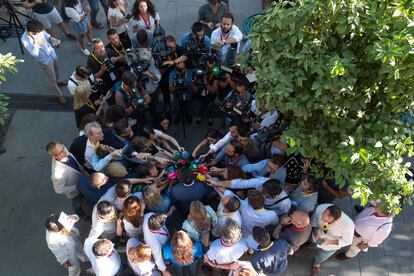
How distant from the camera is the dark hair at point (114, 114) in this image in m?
6.00

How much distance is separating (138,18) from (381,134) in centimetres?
531

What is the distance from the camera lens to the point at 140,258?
4707 millimetres

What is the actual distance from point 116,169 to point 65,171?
0.74 metres

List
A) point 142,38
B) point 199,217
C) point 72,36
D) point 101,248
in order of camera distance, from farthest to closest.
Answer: point 72,36 → point 142,38 → point 199,217 → point 101,248

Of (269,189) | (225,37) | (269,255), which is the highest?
(225,37)

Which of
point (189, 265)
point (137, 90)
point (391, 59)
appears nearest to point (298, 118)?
point (391, 59)

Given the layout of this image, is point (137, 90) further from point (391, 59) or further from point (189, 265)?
point (391, 59)

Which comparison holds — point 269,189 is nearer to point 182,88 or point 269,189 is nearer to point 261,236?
point 261,236

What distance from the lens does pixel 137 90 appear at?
6625 millimetres

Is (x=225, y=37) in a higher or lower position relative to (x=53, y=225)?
higher

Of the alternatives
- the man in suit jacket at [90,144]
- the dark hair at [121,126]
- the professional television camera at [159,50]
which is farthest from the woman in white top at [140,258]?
→ the professional television camera at [159,50]

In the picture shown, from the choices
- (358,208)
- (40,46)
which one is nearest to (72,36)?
(40,46)

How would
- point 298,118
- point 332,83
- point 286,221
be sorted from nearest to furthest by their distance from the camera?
point 332,83 < point 298,118 < point 286,221

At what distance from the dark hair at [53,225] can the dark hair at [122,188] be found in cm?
78
